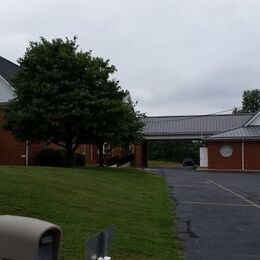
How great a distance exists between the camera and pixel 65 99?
1089 inches

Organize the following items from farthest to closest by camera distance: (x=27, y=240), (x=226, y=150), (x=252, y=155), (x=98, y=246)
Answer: (x=226, y=150), (x=252, y=155), (x=98, y=246), (x=27, y=240)

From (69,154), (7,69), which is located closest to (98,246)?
(69,154)

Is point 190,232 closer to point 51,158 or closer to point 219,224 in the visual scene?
point 219,224

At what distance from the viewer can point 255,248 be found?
9.70 metres

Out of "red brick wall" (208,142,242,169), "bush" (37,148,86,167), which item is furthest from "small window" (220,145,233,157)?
→ "bush" (37,148,86,167)

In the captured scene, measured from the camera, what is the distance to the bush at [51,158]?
3506 centimetres

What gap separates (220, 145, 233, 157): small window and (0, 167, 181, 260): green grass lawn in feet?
92.8

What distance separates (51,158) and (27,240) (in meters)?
32.0

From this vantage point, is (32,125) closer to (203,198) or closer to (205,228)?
(203,198)

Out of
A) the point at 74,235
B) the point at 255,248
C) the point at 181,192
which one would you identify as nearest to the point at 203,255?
the point at 255,248

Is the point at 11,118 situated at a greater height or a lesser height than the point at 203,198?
greater

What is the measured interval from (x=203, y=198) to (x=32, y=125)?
12.0 m

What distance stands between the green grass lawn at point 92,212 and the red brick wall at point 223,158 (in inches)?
1108

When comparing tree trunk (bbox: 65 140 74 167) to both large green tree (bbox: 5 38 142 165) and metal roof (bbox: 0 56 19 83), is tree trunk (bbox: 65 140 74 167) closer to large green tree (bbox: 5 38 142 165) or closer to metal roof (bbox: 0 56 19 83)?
large green tree (bbox: 5 38 142 165)
